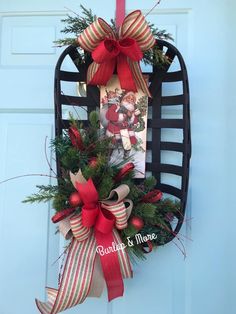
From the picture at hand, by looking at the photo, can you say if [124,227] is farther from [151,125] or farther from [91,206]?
[151,125]

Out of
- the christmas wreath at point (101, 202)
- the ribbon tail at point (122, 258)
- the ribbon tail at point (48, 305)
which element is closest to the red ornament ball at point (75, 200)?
the christmas wreath at point (101, 202)

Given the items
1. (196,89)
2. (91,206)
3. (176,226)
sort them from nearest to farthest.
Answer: (91,206)
(176,226)
(196,89)

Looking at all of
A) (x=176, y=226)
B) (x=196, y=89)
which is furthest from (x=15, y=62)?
(x=176, y=226)

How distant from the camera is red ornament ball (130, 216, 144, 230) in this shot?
68cm

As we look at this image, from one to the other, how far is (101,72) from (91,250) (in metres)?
0.40

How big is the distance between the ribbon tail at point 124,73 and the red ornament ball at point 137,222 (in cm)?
31

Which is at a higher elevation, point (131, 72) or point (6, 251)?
point (131, 72)

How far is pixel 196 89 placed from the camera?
87 cm

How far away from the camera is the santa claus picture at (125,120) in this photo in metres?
0.78

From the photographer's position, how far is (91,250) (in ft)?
2.28

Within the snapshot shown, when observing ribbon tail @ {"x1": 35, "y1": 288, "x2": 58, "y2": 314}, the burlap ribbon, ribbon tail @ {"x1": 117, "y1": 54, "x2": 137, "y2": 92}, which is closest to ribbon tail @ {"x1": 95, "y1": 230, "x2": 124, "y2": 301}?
the burlap ribbon

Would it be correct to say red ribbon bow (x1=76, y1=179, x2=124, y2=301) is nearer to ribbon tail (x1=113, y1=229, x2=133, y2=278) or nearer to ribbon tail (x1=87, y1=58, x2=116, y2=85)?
ribbon tail (x1=113, y1=229, x2=133, y2=278)

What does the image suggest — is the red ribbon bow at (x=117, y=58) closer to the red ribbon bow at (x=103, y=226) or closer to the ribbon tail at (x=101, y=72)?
the ribbon tail at (x=101, y=72)

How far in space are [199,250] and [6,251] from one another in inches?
20.6
